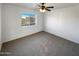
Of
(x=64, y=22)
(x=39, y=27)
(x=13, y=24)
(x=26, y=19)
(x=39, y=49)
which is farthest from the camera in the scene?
(x=39, y=27)

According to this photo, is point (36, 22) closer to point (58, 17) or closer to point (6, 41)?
point (58, 17)

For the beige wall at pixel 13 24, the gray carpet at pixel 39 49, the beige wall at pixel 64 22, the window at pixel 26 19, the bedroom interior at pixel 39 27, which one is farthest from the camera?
the window at pixel 26 19

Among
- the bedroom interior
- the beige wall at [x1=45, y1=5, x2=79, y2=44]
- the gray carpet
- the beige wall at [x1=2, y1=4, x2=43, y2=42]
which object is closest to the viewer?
the gray carpet

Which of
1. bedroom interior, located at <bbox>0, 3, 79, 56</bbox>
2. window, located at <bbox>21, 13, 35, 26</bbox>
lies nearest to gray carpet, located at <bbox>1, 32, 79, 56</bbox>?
bedroom interior, located at <bbox>0, 3, 79, 56</bbox>

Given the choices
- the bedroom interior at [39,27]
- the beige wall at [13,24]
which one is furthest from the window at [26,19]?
the beige wall at [13,24]

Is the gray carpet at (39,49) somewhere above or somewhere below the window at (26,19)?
below

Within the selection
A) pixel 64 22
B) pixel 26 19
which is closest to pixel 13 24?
pixel 26 19

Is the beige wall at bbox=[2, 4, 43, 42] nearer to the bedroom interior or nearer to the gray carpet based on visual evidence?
the bedroom interior

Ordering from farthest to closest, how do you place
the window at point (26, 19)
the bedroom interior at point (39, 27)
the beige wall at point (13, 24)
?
the window at point (26, 19) < the beige wall at point (13, 24) < the bedroom interior at point (39, 27)

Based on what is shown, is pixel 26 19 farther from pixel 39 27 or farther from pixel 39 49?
pixel 39 49

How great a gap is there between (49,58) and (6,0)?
0.54 m

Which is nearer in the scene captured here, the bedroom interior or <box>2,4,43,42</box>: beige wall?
the bedroom interior

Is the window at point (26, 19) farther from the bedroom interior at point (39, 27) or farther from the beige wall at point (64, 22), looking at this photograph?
the beige wall at point (64, 22)

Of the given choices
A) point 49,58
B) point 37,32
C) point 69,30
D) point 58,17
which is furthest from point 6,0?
point 37,32
